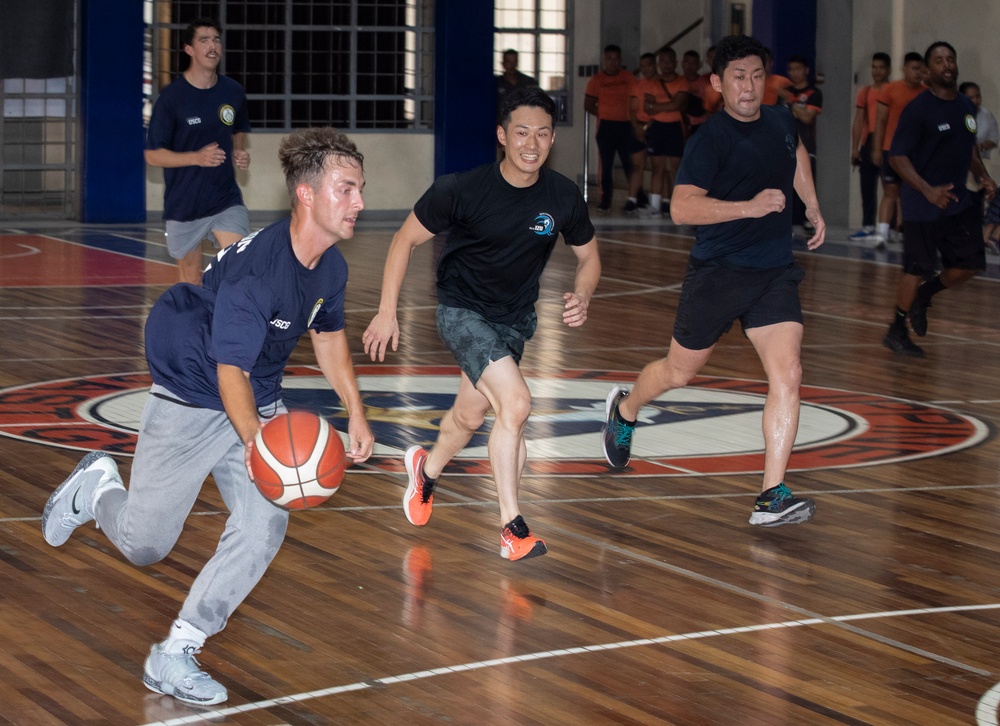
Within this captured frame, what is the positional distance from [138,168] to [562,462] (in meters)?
16.2

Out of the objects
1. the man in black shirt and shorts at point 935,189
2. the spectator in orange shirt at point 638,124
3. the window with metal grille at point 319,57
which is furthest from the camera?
the spectator in orange shirt at point 638,124

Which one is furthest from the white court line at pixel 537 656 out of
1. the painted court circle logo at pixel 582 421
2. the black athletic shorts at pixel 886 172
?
the black athletic shorts at pixel 886 172

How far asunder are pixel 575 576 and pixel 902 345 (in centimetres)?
689

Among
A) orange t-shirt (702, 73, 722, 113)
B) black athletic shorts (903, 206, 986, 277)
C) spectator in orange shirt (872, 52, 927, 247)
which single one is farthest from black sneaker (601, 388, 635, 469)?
orange t-shirt (702, 73, 722, 113)

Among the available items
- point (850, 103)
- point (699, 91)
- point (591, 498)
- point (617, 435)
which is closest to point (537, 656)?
point (591, 498)

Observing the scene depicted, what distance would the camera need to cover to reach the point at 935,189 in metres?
12.3

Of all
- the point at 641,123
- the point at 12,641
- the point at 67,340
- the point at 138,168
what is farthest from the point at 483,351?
the point at 641,123

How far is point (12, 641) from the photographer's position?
5.68 meters

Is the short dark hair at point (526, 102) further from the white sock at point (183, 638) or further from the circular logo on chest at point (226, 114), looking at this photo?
the circular logo on chest at point (226, 114)

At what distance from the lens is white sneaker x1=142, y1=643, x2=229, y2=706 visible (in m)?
5.08

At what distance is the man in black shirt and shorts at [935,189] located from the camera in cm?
1232

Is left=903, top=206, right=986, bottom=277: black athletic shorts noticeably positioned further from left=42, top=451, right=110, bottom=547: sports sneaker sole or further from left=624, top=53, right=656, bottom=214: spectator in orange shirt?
left=624, top=53, right=656, bottom=214: spectator in orange shirt

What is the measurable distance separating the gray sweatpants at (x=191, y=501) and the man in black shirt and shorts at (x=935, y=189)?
26.0ft

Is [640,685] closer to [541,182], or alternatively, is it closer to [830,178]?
[541,182]
